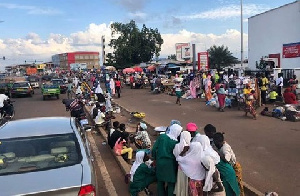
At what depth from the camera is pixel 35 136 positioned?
4.68 meters

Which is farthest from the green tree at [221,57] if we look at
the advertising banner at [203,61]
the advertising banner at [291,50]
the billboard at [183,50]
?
the advertising banner at [203,61]

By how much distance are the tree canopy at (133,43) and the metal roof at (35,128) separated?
51.0 meters

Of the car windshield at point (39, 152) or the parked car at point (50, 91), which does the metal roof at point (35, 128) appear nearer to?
the car windshield at point (39, 152)

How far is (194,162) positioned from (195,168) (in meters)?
0.09

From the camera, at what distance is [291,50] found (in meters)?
34.2

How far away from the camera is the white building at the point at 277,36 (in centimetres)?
3362

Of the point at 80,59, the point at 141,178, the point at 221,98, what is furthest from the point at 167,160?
the point at 80,59

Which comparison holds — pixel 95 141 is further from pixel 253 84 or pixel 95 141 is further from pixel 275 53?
pixel 275 53

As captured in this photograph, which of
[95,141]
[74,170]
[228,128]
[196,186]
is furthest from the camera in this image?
[228,128]

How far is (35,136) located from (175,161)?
7.08 ft

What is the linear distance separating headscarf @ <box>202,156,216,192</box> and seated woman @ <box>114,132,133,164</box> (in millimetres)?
4062

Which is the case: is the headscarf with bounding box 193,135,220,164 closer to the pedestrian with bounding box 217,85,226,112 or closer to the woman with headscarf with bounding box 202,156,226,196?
the woman with headscarf with bounding box 202,156,226,196

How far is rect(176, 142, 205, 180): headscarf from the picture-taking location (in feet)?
14.4

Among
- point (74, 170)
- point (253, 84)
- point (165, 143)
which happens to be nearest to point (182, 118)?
point (253, 84)
